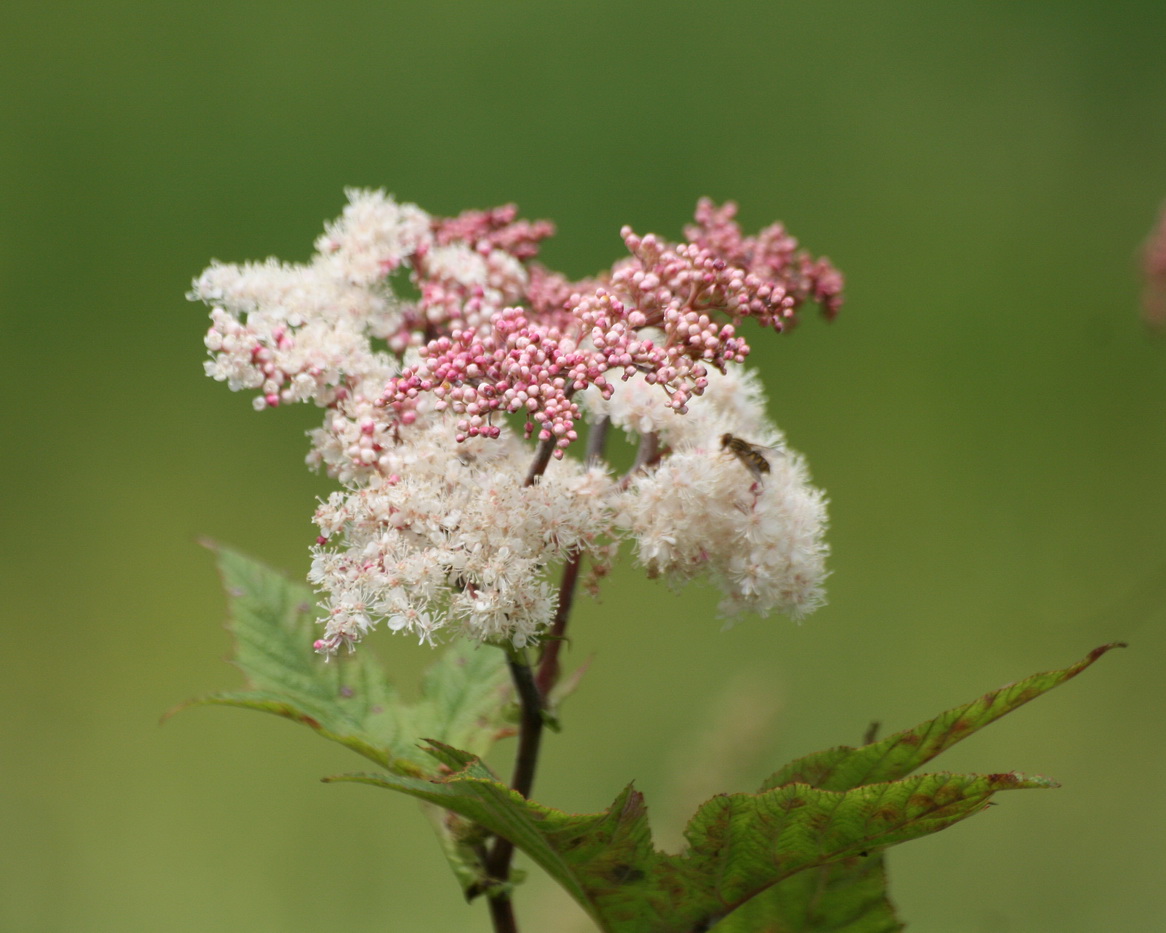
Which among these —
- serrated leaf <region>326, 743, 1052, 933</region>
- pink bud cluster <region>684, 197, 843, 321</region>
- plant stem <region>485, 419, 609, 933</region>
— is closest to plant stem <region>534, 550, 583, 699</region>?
plant stem <region>485, 419, 609, 933</region>

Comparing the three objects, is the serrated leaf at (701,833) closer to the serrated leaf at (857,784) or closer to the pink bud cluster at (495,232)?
the serrated leaf at (857,784)

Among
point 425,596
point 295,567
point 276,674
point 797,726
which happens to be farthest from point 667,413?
point 295,567

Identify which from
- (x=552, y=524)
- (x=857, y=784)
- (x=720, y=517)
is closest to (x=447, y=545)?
(x=552, y=524)

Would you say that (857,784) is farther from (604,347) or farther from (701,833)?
(604,347)

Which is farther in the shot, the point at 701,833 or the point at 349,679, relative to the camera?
the point at 349,679

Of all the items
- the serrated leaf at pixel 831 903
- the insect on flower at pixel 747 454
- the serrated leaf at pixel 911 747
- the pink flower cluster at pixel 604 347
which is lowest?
the serrated leaf at pixel 831 903

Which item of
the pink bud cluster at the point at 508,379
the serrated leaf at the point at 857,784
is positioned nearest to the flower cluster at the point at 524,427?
the pink bud cluster at the point at 508,379
